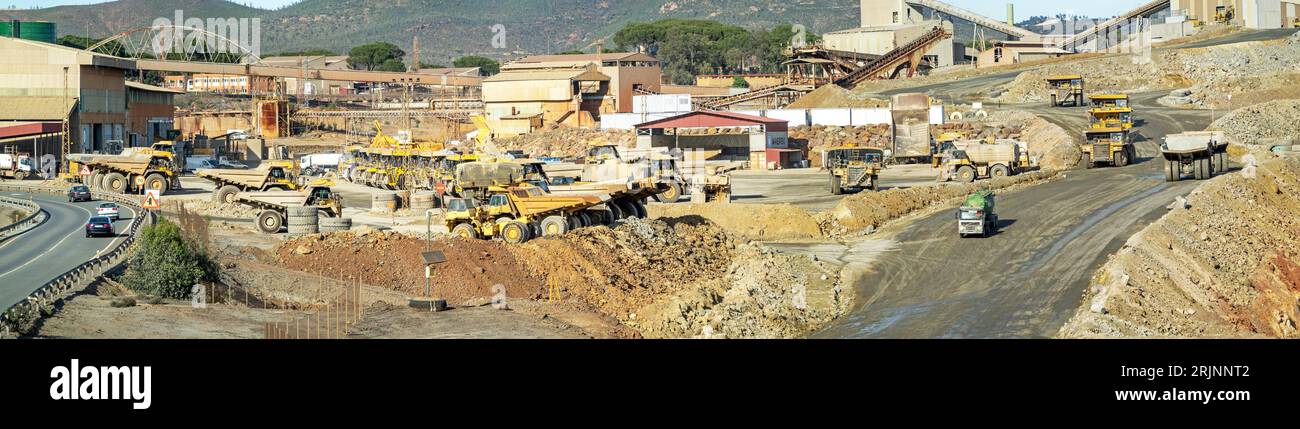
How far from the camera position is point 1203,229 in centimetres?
5041

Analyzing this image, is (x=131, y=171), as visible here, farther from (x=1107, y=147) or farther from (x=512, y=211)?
(x=1107, y=147)

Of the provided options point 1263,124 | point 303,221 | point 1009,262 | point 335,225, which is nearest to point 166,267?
point 303,221

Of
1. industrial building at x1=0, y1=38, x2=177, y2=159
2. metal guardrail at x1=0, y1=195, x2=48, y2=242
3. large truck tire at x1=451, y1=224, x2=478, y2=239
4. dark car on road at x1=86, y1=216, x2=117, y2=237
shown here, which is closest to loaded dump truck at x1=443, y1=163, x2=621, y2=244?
large truck tire at x1=451, y1=224, x2=478, y2=239

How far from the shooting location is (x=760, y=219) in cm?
5741

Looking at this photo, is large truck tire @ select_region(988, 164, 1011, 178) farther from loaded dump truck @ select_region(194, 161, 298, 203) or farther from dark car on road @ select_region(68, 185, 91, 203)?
dark car on road @ select_region(68, 185, 91, 203)

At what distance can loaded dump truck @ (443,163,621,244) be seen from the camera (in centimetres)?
4856

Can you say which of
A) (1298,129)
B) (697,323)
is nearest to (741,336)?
(697,323)

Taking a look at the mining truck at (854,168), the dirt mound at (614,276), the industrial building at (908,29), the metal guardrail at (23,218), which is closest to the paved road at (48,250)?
the metal guardrail at (23,218)

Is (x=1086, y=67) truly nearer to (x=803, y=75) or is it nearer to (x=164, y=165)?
(x=803, y=75)

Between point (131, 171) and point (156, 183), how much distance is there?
5.54ft

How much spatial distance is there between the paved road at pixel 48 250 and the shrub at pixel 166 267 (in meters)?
2.46

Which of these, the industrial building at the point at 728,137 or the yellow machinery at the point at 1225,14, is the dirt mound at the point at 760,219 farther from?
the yellow machinery at the point at 1225,14

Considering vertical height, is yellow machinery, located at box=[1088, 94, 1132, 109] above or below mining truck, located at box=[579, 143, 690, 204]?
above

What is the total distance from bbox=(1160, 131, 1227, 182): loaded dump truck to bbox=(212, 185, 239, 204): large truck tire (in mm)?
41348
